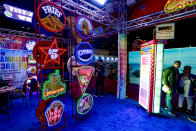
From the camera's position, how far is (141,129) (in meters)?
2.67

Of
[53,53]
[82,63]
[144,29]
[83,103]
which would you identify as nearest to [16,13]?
[53,53]

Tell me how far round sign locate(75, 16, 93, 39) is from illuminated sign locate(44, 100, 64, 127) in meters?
1.99

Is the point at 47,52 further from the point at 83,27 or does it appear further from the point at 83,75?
the point at 83,27

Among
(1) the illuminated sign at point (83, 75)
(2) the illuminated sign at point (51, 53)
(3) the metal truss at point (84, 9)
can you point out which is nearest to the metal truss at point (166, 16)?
(3) the metal truss at point (84, 9)

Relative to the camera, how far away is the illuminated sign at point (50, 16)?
208 centimetres

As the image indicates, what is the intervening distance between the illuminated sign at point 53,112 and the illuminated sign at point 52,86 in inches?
10.3

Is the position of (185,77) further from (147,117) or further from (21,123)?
(21,123)

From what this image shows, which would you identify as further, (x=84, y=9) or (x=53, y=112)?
(x=84, y=9)

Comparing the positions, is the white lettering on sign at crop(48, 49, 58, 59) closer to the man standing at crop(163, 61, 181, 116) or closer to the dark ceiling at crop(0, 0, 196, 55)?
the man standing at crop(163, 61, 181, 116)

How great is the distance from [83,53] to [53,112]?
1.71 m

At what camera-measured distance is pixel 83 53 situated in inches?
115

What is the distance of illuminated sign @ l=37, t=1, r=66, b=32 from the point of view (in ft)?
6.83

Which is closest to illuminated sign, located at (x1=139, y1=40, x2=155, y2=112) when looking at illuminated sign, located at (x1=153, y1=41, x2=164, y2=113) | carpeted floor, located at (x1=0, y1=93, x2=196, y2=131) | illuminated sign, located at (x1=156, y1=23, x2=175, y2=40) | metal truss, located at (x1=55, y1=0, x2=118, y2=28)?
illuminated sign, located at (x1=153, y1=41, x2=164, y2=113)

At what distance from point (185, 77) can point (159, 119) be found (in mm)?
1633
